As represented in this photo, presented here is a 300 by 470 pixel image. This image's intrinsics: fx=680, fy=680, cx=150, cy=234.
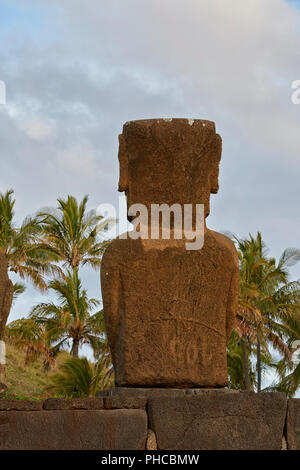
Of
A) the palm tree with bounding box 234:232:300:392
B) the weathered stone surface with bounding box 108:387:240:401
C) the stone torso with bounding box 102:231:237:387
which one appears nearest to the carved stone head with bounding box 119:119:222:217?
the stone torso with bounding box 102:231:237:387

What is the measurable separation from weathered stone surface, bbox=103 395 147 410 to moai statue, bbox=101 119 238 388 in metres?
0.33

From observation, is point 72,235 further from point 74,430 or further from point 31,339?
point 74,430

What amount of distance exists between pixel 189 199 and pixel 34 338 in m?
17.0

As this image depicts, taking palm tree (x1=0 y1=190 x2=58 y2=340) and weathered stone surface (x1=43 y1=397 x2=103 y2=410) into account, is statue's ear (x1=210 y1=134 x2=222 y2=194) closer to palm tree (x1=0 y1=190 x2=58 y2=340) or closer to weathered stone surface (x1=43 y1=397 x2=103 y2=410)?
weathered stone surface (x1=43 y1=397 x2=103 y2=410)

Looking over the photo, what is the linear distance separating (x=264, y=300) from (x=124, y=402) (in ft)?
58.3

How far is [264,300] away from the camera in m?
A: 21.7

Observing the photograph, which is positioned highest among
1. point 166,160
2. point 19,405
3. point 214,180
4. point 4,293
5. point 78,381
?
point 166,160

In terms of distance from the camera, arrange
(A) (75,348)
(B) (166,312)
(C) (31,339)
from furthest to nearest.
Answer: (A) (75,348)
(C) (31,339)
(B) (166,312)

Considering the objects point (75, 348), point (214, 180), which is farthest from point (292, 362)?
point (214, 180)

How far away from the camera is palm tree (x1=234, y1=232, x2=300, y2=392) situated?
21141 mm

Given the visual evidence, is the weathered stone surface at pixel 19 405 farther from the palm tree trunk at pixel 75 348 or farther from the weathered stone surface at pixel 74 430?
the palm tree trunk at pixel 75 348

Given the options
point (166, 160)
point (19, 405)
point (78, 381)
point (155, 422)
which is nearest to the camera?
point (19, 405)
